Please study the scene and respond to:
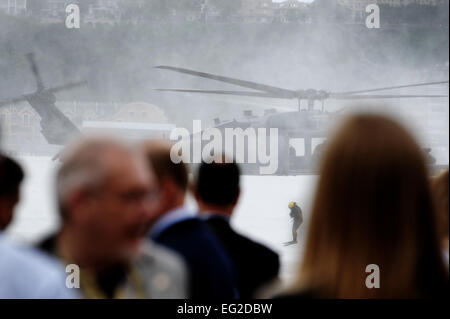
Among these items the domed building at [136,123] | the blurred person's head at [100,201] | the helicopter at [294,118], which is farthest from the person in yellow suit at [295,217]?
the blurred person's head at [100,201]

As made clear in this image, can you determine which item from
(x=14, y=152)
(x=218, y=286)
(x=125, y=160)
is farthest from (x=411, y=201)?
(x=14, y=152)

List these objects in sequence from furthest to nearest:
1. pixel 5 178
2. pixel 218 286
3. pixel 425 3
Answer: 1. pixel 425 3
2. pixel 218 286
3. pixel 5 178

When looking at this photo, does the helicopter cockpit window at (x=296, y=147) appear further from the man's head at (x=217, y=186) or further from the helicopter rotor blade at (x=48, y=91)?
the man's head at (x=217, y=186)

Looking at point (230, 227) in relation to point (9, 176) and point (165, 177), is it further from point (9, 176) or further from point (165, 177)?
point (9, 176)

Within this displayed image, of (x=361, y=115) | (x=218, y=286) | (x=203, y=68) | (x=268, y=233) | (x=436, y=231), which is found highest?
(x=203, y=68)

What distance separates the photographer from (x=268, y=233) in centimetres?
377

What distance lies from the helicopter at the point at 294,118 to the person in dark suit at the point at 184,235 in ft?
8.03

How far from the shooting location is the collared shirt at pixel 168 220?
1.22 m

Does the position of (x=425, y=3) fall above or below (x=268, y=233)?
above

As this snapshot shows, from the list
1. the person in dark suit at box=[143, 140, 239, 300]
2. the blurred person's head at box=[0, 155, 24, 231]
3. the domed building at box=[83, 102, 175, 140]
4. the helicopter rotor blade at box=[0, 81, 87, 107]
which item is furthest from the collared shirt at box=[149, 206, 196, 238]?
the helicopter rotor blade at box=[0, 81, 87, 107]

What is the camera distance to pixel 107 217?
0.86 meters
